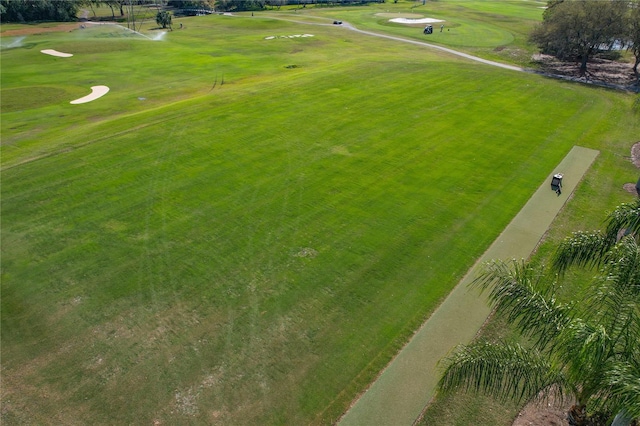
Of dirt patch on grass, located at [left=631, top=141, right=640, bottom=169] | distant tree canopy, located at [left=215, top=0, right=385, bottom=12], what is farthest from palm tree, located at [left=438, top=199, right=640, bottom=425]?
distant tree canopy, located at [left=215, top=0, right=385, bottom=12]

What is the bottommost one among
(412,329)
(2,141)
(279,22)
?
(412,329)

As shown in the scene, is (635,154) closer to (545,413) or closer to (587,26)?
(587,26)

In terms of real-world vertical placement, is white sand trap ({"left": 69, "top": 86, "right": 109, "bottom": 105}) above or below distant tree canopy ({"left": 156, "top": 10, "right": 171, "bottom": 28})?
below

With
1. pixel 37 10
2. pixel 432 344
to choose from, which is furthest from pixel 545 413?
pixel 37 10

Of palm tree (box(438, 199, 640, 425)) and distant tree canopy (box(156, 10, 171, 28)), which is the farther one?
distant tree canopy (box(156, 10, 171, 28))

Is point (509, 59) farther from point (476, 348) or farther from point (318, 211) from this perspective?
point (476, 348)

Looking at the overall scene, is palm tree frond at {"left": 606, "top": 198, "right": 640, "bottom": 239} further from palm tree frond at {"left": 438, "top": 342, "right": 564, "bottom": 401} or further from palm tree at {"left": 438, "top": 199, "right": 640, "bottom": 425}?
palm tree frond at {"left": 438, "top": 342, "right": 564, "bottom": 401}

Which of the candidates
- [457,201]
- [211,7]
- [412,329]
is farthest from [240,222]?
[211,7]
